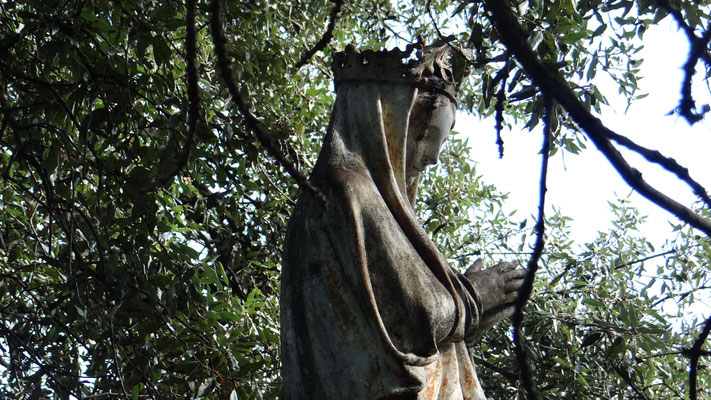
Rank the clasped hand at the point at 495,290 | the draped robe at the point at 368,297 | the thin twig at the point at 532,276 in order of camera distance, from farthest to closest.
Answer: the clasped hand at the point at 495,290
the draped robe at the point at 368,297
the thin twig at the point at 532,276

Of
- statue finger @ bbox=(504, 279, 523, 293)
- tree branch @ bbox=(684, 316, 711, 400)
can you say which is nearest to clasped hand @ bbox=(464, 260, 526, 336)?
statue finger @ bbox=(504, 279, 523, 293)

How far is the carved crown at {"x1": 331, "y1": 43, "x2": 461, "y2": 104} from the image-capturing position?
131 inches

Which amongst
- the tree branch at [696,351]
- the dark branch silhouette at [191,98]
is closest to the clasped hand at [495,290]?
the tree branch at [696,351]

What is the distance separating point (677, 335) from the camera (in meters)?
6.28

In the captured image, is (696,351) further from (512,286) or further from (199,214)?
(199,214)

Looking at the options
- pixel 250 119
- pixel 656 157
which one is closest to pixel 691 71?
pixel 656 157

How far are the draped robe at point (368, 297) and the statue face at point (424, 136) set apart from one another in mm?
178

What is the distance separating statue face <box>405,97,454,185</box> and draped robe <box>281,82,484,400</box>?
0.18 metres

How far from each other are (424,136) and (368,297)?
0.83 metres

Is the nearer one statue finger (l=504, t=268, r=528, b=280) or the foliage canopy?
statue finger (l=504, t=268, r=528, b=280)

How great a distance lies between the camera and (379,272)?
288cm

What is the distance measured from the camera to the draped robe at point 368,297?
2799 mm

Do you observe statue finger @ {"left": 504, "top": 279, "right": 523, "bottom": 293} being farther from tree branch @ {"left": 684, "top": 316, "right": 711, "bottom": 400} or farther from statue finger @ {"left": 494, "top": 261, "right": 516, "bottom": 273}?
tree branch @ {"left": 684, "top": 316, "right": 711, "bottom": 400}

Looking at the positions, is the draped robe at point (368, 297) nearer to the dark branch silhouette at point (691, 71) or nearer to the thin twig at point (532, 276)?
the thin twig at point (532, 276)
